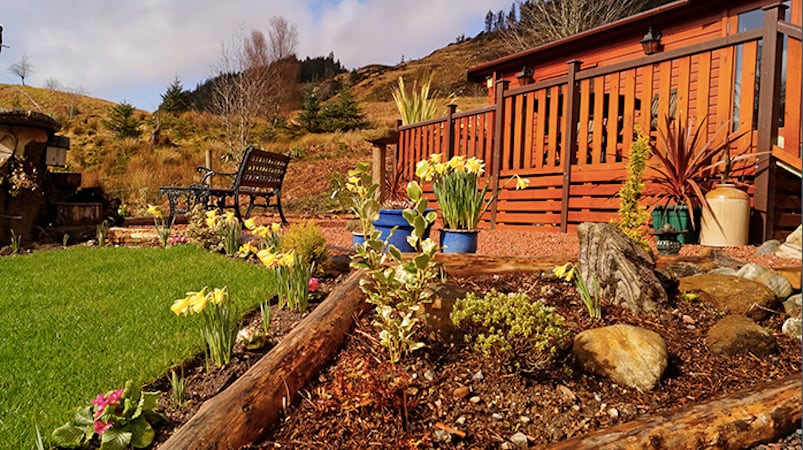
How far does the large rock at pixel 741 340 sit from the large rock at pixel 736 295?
321 mm

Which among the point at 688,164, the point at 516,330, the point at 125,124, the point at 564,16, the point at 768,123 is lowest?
the point at 516,330

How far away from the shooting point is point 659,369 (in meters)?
1.99

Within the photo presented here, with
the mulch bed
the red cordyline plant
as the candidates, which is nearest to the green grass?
the mulch bed

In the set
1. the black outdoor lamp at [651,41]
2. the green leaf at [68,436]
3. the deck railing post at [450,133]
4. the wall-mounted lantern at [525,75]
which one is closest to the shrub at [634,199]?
the green leaf at [68,436]

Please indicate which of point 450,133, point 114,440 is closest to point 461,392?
point 114,440

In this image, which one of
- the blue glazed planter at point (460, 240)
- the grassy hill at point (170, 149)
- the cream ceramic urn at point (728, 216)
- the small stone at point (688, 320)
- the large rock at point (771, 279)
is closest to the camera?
the small stone at point (688, 320)

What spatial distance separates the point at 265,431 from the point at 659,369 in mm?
1545

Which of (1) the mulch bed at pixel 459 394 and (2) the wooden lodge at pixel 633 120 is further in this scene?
(2) the wooden lodge at pixel 633 120

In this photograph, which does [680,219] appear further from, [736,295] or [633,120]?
[736,295]

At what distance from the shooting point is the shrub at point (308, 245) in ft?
10.7

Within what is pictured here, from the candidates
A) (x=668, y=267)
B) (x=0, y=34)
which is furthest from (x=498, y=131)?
(x=0, y=34)

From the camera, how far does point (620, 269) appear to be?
271 cm

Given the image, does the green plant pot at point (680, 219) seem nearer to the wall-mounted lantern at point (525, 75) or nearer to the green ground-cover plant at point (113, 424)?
the green ground-cover plant at point (113, 424)

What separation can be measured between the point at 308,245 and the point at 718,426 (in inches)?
96.2
